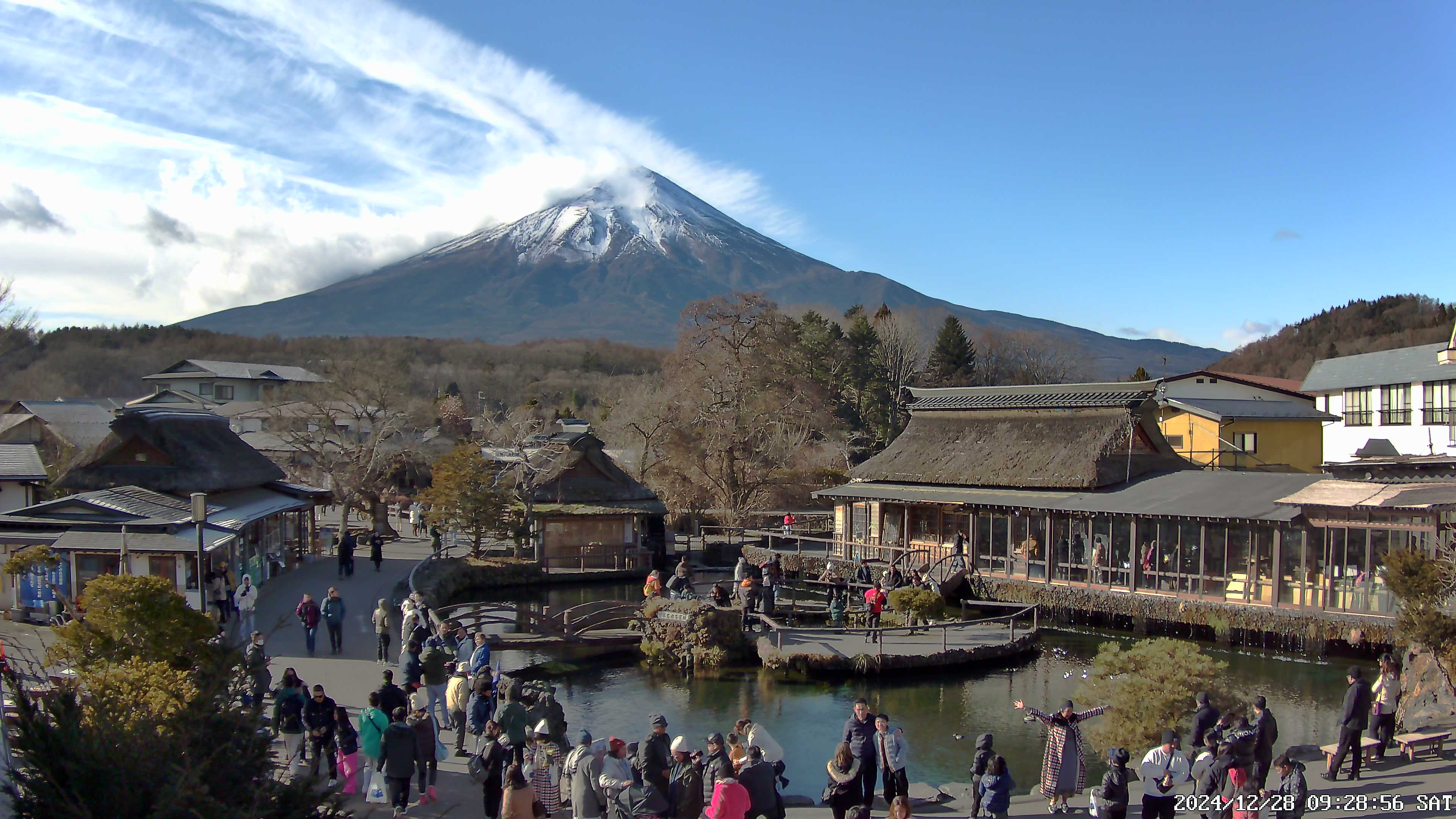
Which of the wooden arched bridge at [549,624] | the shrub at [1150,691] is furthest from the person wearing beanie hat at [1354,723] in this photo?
the wooden arched bridge at [549,624]

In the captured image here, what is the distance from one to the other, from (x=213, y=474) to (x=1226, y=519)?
2326cm

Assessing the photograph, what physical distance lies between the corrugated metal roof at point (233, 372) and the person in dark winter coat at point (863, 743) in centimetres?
6769

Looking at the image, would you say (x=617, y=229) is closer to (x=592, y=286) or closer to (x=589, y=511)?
(x=592, y=286)

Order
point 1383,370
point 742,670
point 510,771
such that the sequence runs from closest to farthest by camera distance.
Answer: point 510,771
point 742,670
point 1383,370

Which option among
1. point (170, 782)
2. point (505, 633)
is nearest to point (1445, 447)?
point (505, 633)

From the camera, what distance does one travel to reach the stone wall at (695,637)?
1895 centimetres

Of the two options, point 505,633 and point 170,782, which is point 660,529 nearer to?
point 505,633

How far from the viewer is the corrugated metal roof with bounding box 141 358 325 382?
70.8 meters

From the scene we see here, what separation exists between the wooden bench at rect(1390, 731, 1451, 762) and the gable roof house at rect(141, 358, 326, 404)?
6772 cm

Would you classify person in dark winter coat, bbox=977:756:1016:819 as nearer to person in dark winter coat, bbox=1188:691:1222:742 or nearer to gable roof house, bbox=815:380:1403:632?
person in dark winter coat, bbox=1188:691:1222:742

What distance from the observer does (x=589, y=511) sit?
2855cm

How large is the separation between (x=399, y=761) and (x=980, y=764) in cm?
560

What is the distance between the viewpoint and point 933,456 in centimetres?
2950

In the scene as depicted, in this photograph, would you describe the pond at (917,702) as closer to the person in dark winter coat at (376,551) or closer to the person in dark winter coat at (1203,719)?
the person in dark winter coat at (1203,719)
